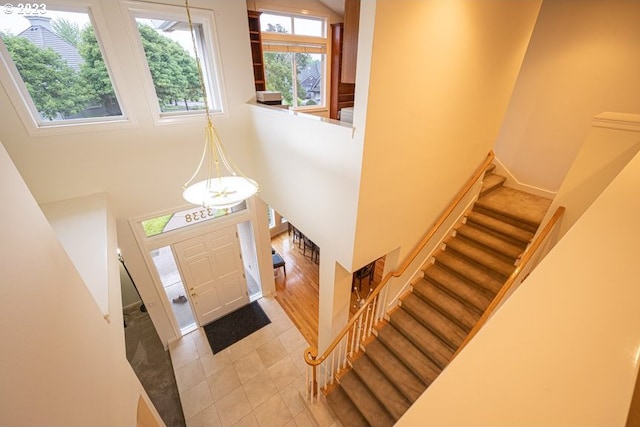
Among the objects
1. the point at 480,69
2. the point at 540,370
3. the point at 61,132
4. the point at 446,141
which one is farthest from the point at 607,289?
the point at 61,132

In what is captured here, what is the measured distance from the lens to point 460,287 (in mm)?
3482

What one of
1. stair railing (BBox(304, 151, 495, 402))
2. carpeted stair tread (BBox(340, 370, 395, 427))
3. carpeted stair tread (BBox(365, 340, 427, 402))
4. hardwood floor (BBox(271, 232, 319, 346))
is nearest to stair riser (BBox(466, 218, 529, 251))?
stair railing (BBox(304, 151, 495, 402))

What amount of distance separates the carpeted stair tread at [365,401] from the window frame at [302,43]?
597cm

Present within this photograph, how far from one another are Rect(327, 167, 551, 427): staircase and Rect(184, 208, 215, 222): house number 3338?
3.25m

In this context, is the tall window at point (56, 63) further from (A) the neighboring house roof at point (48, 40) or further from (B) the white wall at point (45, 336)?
(B) the white wall at point (45, 336)

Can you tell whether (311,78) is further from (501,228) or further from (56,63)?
(501,228)

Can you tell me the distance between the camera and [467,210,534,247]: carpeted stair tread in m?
3.55

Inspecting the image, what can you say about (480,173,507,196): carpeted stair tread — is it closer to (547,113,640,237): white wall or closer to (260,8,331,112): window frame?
(547,113,640,237): white wall

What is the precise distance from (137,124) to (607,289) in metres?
4.24

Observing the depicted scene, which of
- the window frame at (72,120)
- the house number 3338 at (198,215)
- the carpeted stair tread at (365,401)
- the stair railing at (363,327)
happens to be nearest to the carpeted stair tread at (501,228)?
the stair railing at (363,327)

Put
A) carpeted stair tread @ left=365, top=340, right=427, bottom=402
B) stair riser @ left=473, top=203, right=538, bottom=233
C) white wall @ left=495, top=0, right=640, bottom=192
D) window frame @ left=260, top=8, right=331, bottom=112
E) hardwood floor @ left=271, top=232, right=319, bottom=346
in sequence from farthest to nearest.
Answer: window frame @ left=260, top=8, right=331, bottom=112 → hardwood floor @ left=271, top=232, right=319, bottom=346 → stair riser @ left=473, top=203, right=538, bottom=233 → white wall @ left=495, top=0, right=640, bottom=192 → carpeted stair tread @ left=365, top=340, right=427, bottom=402

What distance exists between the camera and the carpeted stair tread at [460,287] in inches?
130

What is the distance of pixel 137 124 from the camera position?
3.17 m

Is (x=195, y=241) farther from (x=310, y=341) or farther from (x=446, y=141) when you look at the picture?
(x=446, y=141)
